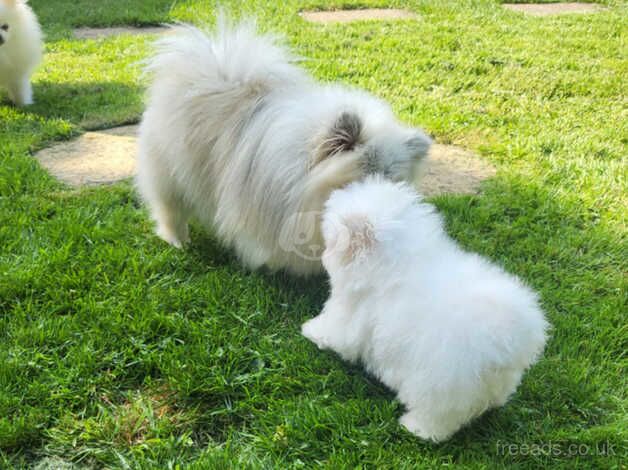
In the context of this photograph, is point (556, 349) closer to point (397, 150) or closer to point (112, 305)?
point (397, 150)

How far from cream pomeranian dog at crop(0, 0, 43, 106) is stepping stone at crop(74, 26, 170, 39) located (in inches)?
63.2

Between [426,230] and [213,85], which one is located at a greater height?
[213,85]

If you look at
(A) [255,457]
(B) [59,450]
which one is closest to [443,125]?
(A) [255,457]

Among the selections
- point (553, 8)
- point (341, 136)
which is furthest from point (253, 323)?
point (553, 8)

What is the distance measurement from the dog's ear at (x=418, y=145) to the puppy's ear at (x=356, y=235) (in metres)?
0.53

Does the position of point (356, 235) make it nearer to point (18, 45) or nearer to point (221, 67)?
point (221, 67)

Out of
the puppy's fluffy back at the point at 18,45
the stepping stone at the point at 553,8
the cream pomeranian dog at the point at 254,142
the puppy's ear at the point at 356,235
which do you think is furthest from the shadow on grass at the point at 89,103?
the stepping stone at the point at 553,8

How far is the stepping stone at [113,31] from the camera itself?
6.06 meters

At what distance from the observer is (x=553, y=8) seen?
23.6 feet

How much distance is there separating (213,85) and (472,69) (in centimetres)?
343

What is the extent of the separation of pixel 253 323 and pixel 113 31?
17.0 ft

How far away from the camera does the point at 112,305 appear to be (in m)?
2.31

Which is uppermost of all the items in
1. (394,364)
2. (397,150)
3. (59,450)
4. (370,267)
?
(397,150)

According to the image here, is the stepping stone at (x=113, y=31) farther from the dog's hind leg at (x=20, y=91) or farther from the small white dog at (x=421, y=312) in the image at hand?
the small white dog at (x=421, y=312)
